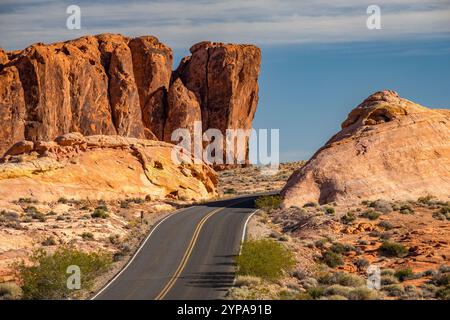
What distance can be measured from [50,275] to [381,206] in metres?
27.9

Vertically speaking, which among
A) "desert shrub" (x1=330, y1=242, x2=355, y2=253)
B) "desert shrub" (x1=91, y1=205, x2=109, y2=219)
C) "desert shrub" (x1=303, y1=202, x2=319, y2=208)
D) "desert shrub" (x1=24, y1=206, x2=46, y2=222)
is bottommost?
"desert shrub" (x1=303, y1=202, x2=319, y2=208)

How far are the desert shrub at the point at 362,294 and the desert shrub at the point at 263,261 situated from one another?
16.9 ft

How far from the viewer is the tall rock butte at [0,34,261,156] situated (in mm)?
84125

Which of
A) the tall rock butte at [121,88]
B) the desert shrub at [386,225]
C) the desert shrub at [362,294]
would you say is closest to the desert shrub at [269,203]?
the desert shrub at [386,225]

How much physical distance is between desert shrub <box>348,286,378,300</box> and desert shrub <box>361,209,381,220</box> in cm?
1915

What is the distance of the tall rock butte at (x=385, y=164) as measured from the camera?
59.1 metres

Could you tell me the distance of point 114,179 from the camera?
61.7m

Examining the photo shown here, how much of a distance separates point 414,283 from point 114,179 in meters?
30.2

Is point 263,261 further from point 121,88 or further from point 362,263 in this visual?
point 121,88

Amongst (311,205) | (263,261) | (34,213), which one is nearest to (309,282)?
(263,261)

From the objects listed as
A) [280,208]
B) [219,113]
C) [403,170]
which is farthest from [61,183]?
[219,113]

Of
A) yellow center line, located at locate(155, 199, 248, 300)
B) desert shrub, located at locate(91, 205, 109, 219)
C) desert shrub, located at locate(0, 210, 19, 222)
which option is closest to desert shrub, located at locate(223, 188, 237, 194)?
yellow center line, located at locate(155, 199, 248, 300)

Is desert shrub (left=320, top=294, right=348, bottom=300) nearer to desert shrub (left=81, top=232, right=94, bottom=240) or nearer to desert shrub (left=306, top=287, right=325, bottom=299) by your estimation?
desert shrub (left=306, top=287, right=325, bottom=299)

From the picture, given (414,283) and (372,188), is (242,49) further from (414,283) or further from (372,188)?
(414,283)
